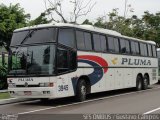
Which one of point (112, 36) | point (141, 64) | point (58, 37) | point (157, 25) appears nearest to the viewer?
point (58, 37)

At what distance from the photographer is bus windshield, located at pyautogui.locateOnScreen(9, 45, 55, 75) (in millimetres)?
16203

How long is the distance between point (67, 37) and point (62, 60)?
1.15 meters

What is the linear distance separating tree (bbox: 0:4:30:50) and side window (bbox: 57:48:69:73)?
14.2 m

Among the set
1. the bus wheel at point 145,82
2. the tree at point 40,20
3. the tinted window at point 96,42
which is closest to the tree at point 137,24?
the tree at point 40,20

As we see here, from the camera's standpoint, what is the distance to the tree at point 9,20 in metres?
30.7

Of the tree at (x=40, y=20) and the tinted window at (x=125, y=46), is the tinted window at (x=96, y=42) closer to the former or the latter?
the tinted window at (x=125, y=46)

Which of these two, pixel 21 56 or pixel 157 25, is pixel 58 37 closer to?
pixel 21 56

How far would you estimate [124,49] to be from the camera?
2281 centimetres

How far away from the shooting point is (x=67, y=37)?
679 inches

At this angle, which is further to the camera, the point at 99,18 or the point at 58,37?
the point at 99,18

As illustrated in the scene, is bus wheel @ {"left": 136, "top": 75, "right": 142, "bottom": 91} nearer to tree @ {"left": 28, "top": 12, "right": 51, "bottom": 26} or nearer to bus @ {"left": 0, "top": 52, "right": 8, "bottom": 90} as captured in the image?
bus @ {"left": 0, "top": 52, "right": 8, "bottom": 90}

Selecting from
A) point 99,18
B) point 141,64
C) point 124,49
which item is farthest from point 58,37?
point 99,18

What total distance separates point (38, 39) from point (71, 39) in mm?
1406

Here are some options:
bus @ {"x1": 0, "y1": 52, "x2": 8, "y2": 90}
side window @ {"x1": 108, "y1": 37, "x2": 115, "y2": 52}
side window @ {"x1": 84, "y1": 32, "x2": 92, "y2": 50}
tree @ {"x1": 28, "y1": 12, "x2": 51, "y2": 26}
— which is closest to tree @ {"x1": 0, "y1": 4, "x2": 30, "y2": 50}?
tree @ {"x1": 28, "y1": 12, "x2": 51, "y2": 26}
